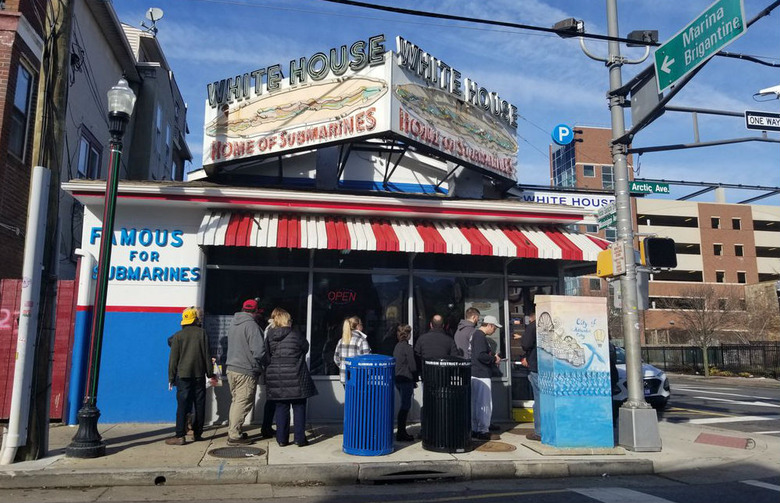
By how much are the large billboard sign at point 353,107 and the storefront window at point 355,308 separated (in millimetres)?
2472

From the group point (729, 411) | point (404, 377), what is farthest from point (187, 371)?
point (729, 411)

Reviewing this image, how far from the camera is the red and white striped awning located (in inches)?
381

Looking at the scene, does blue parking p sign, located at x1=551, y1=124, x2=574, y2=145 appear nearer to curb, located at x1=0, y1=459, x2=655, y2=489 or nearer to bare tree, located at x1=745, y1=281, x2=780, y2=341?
curb, located at x1=0, y1=459, x2=655, y2=489

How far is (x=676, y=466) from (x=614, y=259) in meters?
2.98

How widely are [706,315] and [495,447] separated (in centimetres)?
3310

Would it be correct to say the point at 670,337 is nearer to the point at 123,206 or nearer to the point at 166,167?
the point at 166,167

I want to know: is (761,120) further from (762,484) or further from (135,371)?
(135,371)

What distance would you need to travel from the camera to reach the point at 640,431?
834 cm

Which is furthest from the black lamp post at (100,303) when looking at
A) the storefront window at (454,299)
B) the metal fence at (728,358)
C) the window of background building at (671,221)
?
the window of background building at (671,221)

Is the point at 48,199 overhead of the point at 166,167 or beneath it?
beneath

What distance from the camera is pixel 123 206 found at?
1005 centimetres

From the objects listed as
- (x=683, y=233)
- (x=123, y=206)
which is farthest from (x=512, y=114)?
(x=683, y=233)

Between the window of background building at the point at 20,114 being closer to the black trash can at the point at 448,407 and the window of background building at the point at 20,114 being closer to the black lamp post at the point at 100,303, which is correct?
the black lamp post at the point at 100,303

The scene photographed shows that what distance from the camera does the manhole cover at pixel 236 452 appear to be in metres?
7.46
